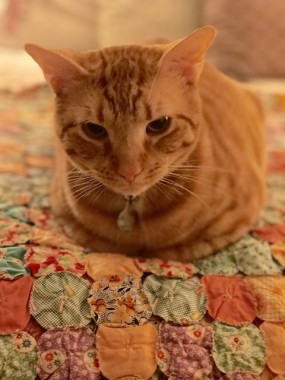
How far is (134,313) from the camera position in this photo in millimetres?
941

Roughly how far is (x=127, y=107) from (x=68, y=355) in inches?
18.2

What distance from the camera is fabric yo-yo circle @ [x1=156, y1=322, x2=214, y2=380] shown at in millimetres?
887

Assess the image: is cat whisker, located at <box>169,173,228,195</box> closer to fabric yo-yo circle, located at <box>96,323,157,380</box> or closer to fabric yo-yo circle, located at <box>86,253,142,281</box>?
fabric yo-yo circle, located at <box>86,253,142,281</box>

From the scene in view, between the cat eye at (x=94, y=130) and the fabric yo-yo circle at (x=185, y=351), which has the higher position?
the cat eye at (x=94, y=130)

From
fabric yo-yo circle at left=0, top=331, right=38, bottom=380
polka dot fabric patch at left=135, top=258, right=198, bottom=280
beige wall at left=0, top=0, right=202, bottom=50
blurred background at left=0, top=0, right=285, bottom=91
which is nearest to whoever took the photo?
fabric yo-yo circle at left=0, top=331, right=38, bottom=380

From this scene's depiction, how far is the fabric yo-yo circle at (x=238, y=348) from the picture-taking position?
90 centimetres

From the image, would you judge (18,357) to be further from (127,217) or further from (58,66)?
(58,66)

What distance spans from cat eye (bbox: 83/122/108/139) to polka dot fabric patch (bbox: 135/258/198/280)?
280 mm

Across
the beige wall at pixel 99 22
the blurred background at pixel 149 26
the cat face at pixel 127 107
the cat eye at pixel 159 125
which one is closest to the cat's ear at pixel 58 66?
the cat face at pixel 127 107

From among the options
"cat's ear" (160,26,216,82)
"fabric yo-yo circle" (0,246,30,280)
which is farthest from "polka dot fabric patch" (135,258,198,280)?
"cat's ear" (160,26,216,82)

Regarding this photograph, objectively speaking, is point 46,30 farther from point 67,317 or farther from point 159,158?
point 67,317

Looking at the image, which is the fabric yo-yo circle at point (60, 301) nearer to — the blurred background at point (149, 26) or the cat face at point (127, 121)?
the cat face at point (127, 121)

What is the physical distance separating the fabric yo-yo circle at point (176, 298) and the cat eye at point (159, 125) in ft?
0.96

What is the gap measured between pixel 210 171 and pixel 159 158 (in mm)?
227
